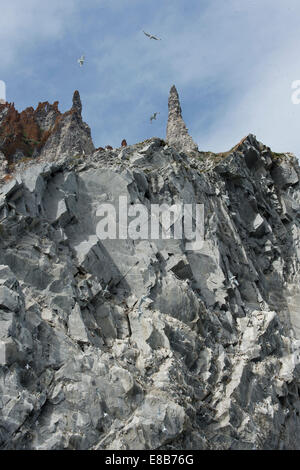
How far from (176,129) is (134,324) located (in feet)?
123

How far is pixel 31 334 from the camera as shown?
52.7 ft

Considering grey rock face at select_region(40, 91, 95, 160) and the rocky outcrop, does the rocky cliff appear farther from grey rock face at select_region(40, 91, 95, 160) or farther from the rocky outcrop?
the rocky outcrop

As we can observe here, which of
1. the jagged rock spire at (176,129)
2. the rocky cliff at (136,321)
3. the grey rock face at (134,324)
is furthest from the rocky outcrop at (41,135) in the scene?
the grey rock face at (134,324)

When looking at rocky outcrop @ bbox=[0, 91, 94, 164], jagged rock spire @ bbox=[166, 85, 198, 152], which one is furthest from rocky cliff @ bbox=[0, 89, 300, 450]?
rocky outcrop @ bbox=[0, 91, 94, 164]

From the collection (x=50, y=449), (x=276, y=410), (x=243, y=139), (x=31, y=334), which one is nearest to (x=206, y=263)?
(x=276, y=410)

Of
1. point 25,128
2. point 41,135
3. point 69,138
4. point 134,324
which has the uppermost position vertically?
point 25,128

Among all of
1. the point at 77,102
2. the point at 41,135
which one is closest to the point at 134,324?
the point at 41,135

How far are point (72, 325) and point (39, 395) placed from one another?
11.7 ft

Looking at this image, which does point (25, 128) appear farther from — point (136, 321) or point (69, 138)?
point (136, 321)

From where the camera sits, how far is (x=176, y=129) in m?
53.2

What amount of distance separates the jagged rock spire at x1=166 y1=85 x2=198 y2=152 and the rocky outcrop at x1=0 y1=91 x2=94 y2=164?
991 centimetres

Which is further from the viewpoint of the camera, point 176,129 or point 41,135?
point 41,135

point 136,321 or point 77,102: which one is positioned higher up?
point 77,102

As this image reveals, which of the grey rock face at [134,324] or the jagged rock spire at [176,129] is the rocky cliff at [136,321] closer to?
the grey rock face at [134,324]
